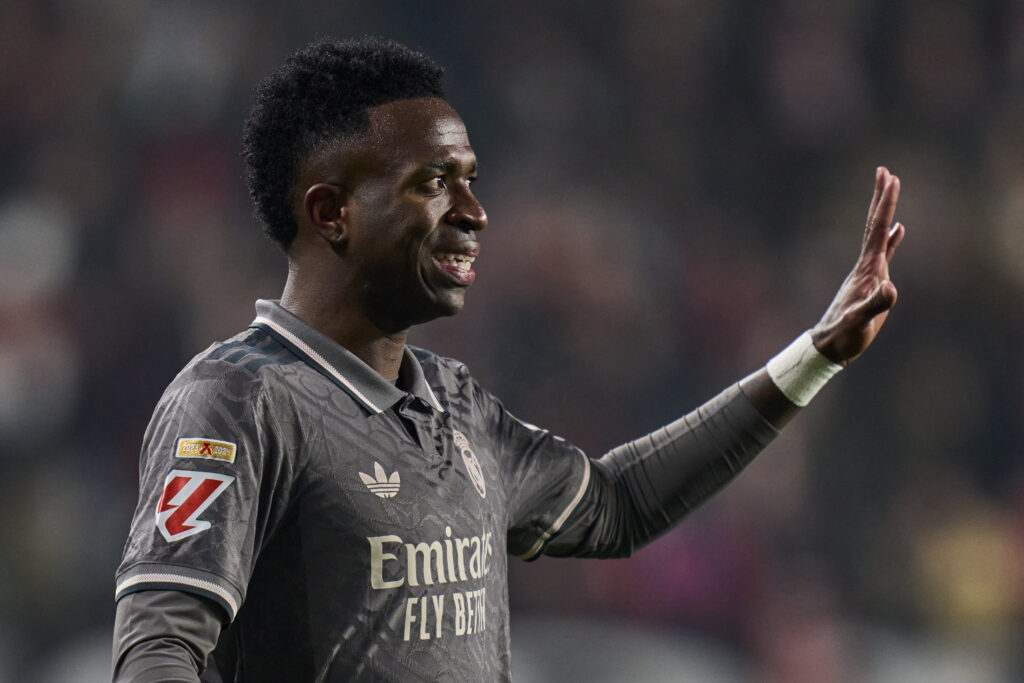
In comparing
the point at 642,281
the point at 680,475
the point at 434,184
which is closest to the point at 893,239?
the point at 680,475

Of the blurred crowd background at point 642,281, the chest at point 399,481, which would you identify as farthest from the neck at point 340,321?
the blurred crowd background at point 642,281

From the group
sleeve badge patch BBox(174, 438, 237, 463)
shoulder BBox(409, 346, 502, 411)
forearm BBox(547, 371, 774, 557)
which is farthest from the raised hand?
sleeve badge patch BBox(174, 438, 237, 463)

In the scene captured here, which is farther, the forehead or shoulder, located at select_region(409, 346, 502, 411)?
shoulder, located at select_region(409, 346, 502, 411)

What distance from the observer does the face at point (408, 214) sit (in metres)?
1.92

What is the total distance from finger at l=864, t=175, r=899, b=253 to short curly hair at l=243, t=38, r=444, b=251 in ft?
2.83

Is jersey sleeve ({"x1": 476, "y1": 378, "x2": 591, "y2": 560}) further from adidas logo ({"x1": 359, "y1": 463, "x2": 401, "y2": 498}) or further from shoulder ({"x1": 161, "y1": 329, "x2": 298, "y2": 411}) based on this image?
shoulder ({"x1": 161, "y1": 329, "x2": 298, "y2": 411})

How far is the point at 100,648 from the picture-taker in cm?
458

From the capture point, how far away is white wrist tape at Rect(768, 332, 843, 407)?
89.6 inches

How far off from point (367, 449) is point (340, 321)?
0.82 feet

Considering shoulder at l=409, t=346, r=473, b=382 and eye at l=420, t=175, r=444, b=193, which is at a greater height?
eye at l=420, t=175, r=444, b=193

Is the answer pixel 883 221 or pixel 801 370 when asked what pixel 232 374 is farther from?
pixel 883 221

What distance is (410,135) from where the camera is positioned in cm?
193

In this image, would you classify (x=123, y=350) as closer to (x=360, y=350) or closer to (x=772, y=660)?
(x=772, y=660)

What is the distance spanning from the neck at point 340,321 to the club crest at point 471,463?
0.17 m
